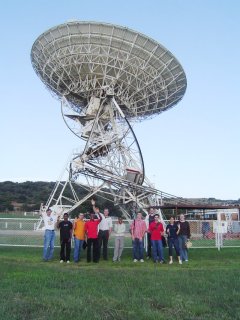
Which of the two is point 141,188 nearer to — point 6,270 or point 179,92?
point 179,92

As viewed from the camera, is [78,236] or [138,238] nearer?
[78,236]

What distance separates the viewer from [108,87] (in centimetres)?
2830

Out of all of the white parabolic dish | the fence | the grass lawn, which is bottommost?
the grass lawn

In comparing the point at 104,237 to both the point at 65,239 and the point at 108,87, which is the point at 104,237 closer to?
the point at 65,239

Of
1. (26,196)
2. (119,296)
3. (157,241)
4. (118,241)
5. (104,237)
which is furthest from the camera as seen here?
(26,196)

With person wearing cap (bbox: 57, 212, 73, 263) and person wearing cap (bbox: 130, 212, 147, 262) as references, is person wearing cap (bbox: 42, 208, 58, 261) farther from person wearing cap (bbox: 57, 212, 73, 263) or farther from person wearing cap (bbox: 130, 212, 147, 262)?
person wearing cap (bbox: 130, 212, 147, 262)

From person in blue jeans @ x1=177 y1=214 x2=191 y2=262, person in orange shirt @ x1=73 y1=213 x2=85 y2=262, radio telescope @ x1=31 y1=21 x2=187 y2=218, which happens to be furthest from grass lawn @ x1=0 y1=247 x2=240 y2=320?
radio telescope @ x1=31 y1=21 x2=187 y2=218

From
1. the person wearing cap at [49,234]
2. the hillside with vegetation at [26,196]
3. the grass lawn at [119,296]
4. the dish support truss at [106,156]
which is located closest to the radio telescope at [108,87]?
the dish support truss at [106,156]

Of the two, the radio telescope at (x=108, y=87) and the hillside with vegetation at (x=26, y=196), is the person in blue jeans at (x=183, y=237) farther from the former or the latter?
the hillside with vegetation at (x=26, y=196)

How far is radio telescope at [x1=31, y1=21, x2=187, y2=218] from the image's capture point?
26547 millimetres

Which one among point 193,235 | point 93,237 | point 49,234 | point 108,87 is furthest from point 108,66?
point 93,237

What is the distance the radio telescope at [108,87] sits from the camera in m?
26.5

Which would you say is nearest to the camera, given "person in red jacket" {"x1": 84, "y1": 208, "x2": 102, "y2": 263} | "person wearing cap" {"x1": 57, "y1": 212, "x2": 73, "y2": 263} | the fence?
"person in red jacket" {"x1": 84, "y1": 208, "x2": 102, "y2": 263}

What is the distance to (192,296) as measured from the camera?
22.9ft
